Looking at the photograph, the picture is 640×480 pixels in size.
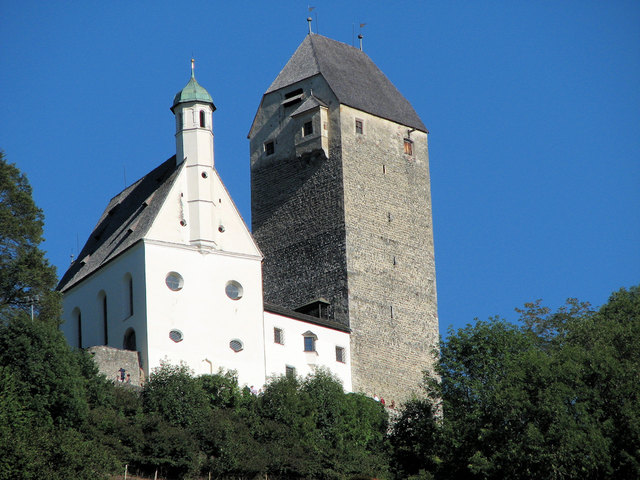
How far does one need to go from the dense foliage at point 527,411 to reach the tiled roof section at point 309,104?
17.4m

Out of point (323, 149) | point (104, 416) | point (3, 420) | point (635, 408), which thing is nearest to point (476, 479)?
point (635, 408)

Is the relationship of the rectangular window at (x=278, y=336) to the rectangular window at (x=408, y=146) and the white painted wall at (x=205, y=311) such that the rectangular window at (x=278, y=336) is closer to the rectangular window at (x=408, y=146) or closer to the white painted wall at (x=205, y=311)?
the white painted wall at (x=205, y=311)

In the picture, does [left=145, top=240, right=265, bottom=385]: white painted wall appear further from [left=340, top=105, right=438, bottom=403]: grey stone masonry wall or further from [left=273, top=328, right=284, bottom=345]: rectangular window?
[left=340, top=105, right=438, bottom=403]: grey stone masonry wall

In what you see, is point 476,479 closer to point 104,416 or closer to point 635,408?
point 635,408

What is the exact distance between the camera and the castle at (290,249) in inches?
2579

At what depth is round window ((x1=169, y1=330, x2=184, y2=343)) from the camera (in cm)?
6412

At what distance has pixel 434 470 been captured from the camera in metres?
60.6

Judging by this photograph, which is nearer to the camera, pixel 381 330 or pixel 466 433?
pixel 466 433

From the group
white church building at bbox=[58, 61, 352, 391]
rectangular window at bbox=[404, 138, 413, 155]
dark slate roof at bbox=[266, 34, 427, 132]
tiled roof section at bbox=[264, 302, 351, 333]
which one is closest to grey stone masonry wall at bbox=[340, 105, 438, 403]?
rectangular window at bbox=[404, 138, 413, 155]

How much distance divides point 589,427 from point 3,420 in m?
21.3

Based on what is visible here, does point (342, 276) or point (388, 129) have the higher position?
point (388, 129)

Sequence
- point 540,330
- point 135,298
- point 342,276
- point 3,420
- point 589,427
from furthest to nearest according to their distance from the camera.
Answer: point 540,330 → point 342,276 → point 135,298 → point 589,427 → point 3,420

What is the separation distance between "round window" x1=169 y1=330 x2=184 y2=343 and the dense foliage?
1014 cm

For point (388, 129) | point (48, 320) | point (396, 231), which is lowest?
point (48, 320)
